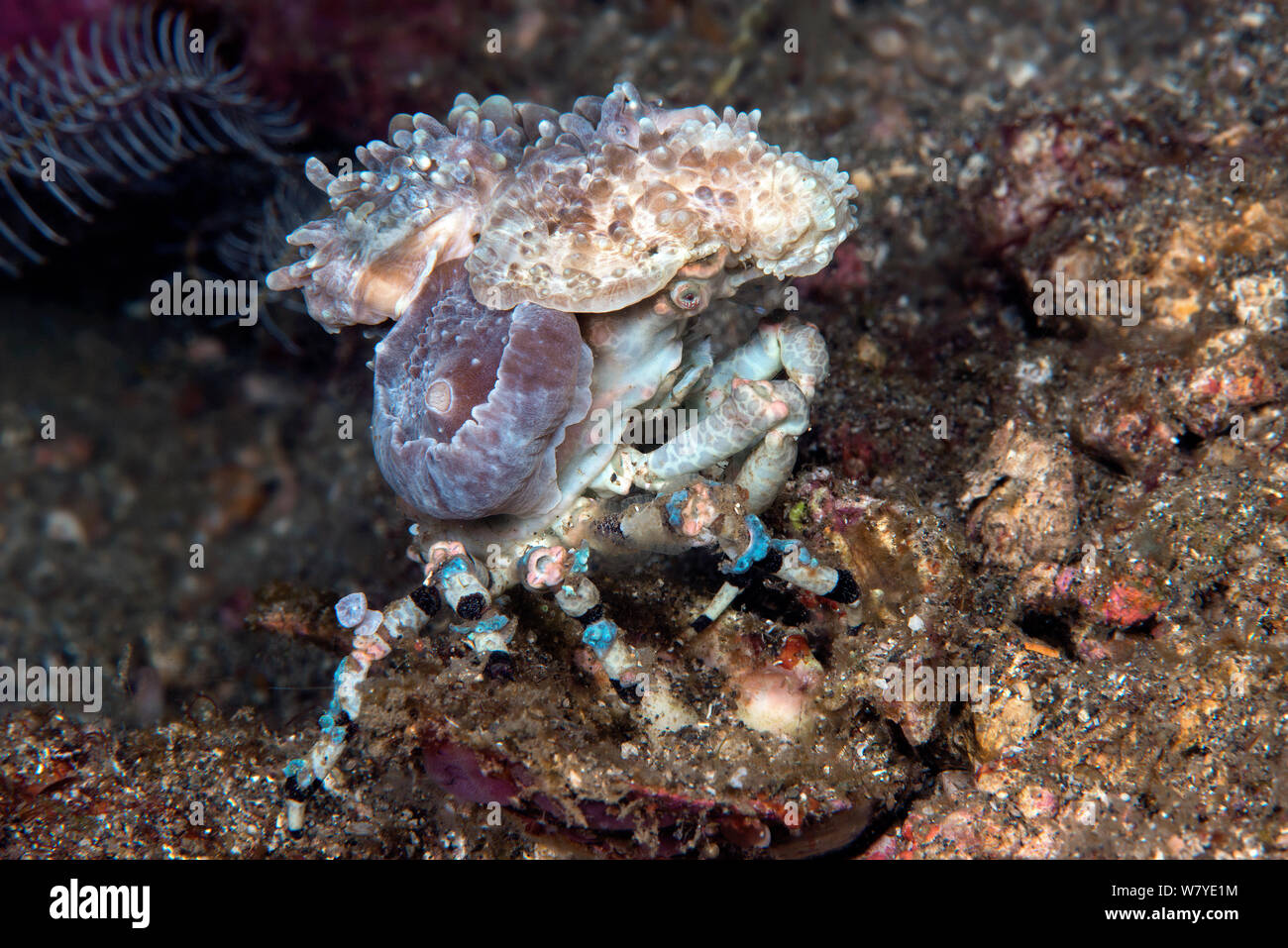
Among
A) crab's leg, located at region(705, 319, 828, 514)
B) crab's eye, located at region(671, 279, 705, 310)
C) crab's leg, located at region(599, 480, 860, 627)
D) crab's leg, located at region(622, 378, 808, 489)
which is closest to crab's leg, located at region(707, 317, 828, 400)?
crab's leg, located at region(705, 319, 828, 514)

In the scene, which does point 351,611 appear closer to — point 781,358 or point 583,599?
point 583,599

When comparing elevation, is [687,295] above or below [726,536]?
above

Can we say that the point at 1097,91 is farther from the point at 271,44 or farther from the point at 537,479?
the point at 271,44

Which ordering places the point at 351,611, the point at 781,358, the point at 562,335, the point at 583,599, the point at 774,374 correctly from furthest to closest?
the point at 774,374 < the point at 781,358 < the point at 351,611 < the point at 583,599 < the point at 562,335

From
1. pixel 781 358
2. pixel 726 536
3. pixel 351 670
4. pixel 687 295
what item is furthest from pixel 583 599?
pixel 781 358

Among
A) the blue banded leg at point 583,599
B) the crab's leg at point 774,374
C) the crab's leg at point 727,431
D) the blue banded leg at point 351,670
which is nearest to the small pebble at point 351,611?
the blue banded leg at point 351,670

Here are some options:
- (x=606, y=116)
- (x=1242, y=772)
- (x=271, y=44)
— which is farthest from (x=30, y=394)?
(x=1242, y=772)

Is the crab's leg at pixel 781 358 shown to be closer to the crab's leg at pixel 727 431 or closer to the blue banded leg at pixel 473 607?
→ the crab's leg at pixel 727 431
